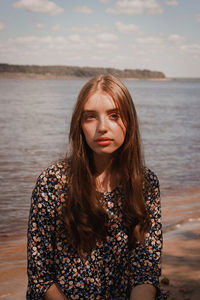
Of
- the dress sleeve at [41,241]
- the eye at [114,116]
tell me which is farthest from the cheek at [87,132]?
the dress sleeve at [41,241]

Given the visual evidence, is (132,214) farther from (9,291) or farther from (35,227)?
(9,291)

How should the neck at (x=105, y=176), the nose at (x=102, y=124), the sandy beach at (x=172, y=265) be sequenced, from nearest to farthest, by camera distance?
the nose at (x=102, y=124)
the neck at (x=105, y=176)
the sandy beach at (x=172, y=265)

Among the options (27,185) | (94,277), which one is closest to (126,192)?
(94,277)

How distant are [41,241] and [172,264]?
2447 mm

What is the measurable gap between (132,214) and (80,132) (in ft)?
1.54

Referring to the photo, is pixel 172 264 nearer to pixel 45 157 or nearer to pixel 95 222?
pixel 95 222

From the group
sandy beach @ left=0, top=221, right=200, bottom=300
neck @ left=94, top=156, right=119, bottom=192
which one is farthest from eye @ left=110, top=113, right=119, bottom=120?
sandy beach @ left=0, top=221, right=200, bottom=300

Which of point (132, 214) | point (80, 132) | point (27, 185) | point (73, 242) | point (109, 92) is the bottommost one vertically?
point (27, 185)

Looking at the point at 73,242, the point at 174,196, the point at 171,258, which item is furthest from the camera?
the point at 174,196

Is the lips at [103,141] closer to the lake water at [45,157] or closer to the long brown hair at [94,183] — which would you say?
the long brown hair at [94,183]

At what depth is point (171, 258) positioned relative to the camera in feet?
13.8

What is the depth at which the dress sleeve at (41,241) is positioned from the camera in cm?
189

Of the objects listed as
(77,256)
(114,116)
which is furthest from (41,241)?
(114,116)

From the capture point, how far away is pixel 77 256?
75.1 inches
